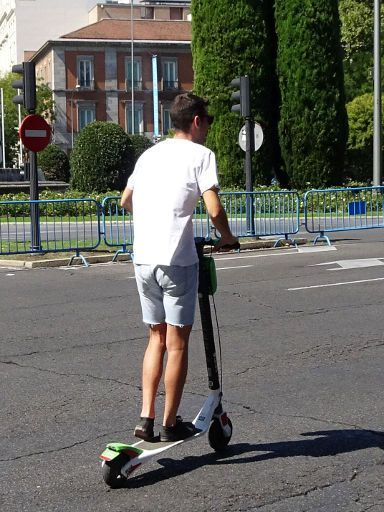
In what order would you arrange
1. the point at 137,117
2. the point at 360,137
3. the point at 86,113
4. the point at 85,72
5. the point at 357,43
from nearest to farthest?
the point at 360,137 < the point at 357,43 < the point at 85,72 < the point at 86,113 < the point at 137,117

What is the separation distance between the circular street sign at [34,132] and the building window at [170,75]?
2608 inches

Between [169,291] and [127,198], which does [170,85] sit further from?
[169,291]

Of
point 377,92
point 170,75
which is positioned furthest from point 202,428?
point 170,75

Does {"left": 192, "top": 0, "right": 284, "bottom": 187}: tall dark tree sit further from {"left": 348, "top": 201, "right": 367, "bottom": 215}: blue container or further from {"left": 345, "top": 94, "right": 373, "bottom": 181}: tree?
{"left": 345, "top": 94, "right": 373, "bottom": 181}: tree

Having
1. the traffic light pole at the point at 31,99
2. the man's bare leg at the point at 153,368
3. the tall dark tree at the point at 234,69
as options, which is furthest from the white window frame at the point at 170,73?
the man's bare leg at the point at 153,368

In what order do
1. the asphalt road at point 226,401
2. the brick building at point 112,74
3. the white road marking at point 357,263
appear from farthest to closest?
the brick building at point 112,74, the white road marking at point 357,263, the asphalt road at point 226,401

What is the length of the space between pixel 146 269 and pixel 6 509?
A: 4.41ft

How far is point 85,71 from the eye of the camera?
262 ft

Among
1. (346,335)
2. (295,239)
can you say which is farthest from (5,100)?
(346,335)

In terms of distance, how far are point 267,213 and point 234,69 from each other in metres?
14.6

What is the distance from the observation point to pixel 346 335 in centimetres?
905

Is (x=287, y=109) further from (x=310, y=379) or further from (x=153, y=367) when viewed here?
(x=153, y=367)

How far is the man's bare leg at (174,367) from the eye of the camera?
515 centimetres

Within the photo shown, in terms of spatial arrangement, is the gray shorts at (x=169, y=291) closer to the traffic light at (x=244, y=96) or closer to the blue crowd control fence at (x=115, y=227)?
the blue crowd control fence at (x=115, y=227)
